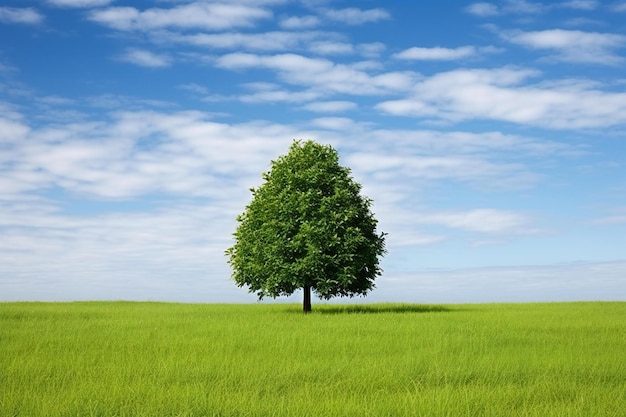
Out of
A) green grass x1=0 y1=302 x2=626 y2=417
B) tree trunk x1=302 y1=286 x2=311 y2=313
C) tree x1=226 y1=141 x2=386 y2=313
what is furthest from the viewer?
tree trunk x1=302 y1=286 x2=311 y2=313

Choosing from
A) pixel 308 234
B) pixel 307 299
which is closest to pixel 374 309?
pixel 307 299

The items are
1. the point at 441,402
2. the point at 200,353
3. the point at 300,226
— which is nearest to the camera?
the point at 441,402

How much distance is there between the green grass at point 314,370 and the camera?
14656 millimetres

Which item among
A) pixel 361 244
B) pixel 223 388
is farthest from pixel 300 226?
pixel 223 388

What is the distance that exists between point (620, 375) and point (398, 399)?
8320mm

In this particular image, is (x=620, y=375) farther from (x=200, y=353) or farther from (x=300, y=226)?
(x=300, y=226)

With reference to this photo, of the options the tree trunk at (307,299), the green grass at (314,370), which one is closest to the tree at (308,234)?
the tree trunk at (307,299)

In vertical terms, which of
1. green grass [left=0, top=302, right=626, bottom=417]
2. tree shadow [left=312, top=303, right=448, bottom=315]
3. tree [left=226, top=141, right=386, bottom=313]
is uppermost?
tree [left=226, top=141, right=386, bottom=313]

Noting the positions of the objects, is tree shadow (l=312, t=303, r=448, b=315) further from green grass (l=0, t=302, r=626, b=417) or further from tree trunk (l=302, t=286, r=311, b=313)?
green grass (l=0, t=302, r=626, b=417)

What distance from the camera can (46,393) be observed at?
16.2 metres

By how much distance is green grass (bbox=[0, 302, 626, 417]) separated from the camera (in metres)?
14.7

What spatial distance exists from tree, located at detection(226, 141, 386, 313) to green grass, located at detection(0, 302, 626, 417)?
906cm

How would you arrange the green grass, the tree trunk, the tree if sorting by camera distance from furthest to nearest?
the tree trunk → the tree → the green grass

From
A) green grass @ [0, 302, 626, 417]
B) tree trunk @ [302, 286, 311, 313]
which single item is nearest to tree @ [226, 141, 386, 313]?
tree trunk @ [302, 286, 311, 313]
